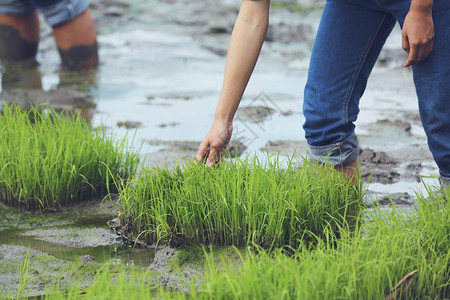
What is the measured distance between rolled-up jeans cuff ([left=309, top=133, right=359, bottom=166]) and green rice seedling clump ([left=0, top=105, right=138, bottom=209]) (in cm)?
95

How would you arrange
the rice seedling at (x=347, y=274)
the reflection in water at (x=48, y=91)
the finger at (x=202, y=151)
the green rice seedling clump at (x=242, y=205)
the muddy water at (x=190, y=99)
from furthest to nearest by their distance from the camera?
the reflection in water at (x=48, y=91), the muddy water at (x=190, y=99), the finger at (x=202, y=151), the green rice seedling clump at (x=242, y=205), the rice seedling at (x=347, y=274)

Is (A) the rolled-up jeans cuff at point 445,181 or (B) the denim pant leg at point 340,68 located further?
(B) the denim pant leg at point 340,68

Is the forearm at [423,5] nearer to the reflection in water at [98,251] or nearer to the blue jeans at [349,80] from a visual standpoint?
the blue jeans at [349,80]

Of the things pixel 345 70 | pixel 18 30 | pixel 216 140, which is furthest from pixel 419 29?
pixel 18 30

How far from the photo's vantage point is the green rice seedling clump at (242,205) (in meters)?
2.40

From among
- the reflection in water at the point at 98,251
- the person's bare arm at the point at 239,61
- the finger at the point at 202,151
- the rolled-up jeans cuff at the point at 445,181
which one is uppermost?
the person's bare arm at the point at 239,61

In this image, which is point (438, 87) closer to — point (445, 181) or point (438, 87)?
point (438, 87)

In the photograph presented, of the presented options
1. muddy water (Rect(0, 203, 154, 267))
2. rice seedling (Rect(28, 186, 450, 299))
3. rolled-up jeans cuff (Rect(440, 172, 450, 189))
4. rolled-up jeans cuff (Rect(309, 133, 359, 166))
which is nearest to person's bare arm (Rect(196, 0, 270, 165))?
rolled-up jeans cuff (Rect(309, 133, 359, 166))

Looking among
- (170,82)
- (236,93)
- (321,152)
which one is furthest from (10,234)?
(170,82)

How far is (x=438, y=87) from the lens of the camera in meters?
2.23

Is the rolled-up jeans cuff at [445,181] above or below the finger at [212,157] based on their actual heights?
below

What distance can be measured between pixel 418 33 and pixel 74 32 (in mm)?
3979

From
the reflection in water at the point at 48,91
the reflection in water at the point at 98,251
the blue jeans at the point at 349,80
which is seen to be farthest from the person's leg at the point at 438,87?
the reflection in water at the point at 48,91

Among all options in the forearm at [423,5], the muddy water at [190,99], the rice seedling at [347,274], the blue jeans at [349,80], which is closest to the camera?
the rice seedling at [347,274]
